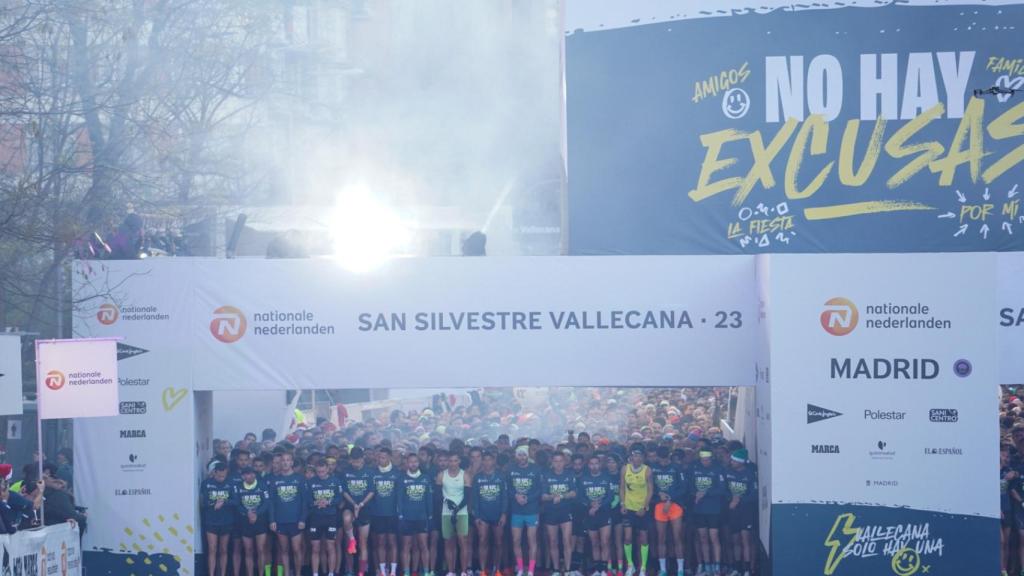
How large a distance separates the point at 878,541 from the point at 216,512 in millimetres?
6845

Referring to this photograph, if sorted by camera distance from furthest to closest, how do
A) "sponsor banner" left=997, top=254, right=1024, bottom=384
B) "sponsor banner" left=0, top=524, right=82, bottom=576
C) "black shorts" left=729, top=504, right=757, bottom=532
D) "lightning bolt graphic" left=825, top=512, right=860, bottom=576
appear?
"black shorts" left=729, top=504, right=757, bottom=532 < "sponsor banner" left=997, top=254, right=1024, bottom=384 < "lightning bolt graphic" left=825, top=512, right=860, bottom=576 < "sponsor banner" left=0, top=524, right=82, bottom=576

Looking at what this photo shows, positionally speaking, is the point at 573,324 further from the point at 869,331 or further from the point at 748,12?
the point at 748,12

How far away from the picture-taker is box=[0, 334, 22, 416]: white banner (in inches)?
411

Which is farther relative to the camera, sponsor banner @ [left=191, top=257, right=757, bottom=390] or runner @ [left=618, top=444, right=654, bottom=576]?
runner @ [left=618, top=444, right=654, bottom=576]

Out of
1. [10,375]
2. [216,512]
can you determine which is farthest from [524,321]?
[10,375]

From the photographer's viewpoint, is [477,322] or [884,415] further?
Result: [477,322]

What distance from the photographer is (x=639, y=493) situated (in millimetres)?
12734

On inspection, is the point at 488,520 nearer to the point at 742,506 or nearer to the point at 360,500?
the point at 360,500

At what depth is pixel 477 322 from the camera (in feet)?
40.4

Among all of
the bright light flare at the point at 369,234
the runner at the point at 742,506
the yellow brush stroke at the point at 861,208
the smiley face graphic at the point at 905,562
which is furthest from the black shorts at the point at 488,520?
the bright light flare at the point at 369,234

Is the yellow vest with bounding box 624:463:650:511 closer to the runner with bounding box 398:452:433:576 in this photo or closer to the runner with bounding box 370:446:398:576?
the runner with bounding box 398:452:433:576

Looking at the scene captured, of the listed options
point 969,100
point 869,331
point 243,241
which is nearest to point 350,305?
point 869,331

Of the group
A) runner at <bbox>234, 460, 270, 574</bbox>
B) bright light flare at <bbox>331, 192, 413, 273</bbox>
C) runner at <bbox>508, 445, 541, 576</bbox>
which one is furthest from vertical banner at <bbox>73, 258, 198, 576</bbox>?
bright light flare at <bbox>331, 192, 413, 273</bbox>

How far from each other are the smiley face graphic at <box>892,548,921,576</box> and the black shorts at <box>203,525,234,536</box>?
22.6 feet
